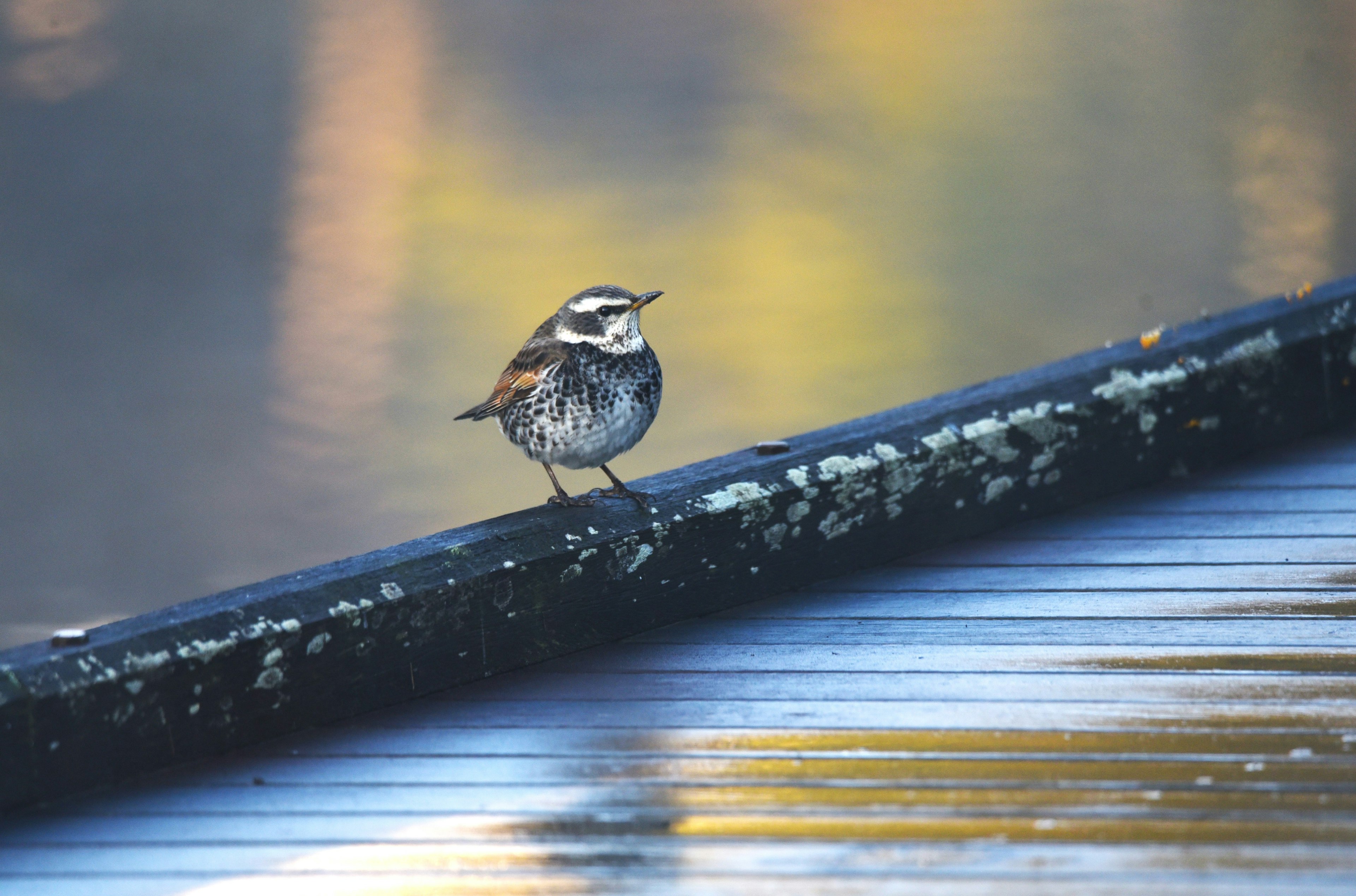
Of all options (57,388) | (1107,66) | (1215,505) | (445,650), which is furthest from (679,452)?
(1107,66)

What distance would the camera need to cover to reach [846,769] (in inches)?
81.9

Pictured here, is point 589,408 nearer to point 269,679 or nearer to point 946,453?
point 946,453

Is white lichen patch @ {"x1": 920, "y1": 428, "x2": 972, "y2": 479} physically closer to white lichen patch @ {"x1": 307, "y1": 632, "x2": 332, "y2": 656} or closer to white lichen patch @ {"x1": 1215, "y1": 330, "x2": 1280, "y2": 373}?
white lichen patch @ {"x1": 1215, "y1": 330, "x2": 1280, "y2": 373}

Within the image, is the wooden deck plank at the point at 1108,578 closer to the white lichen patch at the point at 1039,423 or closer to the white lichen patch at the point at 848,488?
the white lichen patch at the point at 848,488

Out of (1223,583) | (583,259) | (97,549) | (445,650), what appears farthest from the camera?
(583,259)

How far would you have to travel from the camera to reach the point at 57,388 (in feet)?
27.6

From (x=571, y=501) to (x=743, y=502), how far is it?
30cm

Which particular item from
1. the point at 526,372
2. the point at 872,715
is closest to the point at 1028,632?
the point at 872,715

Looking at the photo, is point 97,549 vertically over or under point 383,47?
under

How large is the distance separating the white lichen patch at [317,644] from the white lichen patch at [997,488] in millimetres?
1371

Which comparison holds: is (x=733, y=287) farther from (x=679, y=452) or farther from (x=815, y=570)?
(x=815, y=570)

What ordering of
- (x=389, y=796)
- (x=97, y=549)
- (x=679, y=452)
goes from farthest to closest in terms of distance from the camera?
(x=679, y=452)
(x=97, y=549)
(x=389, y=796)

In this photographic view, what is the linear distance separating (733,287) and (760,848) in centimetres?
828

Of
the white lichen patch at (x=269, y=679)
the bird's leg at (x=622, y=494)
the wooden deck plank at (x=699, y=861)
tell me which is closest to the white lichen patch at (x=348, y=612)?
the white lichen patch at (x=269, y=679)
